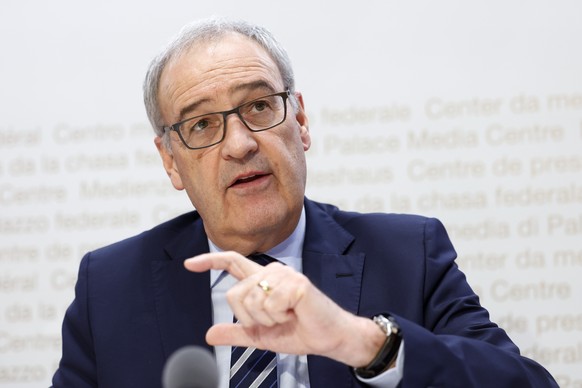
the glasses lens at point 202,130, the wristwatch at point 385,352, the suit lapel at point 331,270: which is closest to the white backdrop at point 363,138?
the suit lapel at point 331,270

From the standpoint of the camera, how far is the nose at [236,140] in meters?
2.43

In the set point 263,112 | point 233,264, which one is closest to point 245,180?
point 263,112

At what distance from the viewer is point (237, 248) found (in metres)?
2.65

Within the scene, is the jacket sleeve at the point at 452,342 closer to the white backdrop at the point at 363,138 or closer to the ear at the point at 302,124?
the ear at the point at 302,124

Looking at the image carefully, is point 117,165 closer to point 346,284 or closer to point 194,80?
point 194,80

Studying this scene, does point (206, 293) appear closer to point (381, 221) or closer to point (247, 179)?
point (247, 179)

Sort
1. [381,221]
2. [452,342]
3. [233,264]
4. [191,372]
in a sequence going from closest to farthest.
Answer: [191,372], [233,264], [452,342], [381,221]

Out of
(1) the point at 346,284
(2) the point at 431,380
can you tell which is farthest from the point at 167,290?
(2) the point at 431,380

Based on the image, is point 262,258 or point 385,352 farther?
point 262,258

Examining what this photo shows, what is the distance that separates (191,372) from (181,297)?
140cm

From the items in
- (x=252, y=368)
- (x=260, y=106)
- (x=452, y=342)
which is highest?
(x=260, y=106)

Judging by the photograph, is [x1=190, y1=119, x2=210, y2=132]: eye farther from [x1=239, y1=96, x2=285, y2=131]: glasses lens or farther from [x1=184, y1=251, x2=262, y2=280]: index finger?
[x1=184, y1=251, x2=262, y2=280]: index finger

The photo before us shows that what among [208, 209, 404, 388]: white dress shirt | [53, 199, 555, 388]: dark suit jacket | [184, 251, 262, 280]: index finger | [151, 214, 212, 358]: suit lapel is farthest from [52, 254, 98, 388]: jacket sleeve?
[184, 251, 262, 280]: index finger

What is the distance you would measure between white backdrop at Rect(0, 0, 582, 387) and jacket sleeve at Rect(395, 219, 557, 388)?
2.43ft
